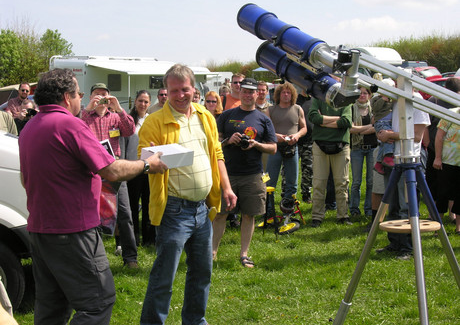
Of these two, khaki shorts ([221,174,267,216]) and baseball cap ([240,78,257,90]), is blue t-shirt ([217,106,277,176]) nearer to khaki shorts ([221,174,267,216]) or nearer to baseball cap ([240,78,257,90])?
khaki shorts ([221,174,267,216])

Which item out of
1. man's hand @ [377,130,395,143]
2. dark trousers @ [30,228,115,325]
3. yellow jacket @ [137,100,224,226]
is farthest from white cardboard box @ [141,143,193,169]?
man's hand @ [377,130,395,143]

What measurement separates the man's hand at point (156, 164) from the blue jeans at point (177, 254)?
1.81 ft

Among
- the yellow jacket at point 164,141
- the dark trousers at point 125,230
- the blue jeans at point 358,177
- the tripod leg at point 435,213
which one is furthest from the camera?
the blue jeans at point 358,177

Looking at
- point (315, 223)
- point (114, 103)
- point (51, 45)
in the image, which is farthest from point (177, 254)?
point (51, 45)

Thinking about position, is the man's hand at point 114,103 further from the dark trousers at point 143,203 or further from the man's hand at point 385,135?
the man's hand at point 385,135

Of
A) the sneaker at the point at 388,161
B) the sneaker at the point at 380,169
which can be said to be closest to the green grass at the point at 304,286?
the sneaker at the point at 380,169

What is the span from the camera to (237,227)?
8281 millimetres

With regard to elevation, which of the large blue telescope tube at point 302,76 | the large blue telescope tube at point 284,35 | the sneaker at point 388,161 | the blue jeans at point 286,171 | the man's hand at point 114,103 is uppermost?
the large blue telescope tube at point 284,35

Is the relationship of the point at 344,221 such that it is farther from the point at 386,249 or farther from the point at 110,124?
the point at 110,124

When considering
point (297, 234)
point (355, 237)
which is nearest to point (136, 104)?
point (297, 234)

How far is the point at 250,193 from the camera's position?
6.46 m

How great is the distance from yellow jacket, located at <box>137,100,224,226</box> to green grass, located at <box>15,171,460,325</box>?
1.29 metres

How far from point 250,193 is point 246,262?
2.76 ft

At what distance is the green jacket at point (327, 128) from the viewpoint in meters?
7.86
